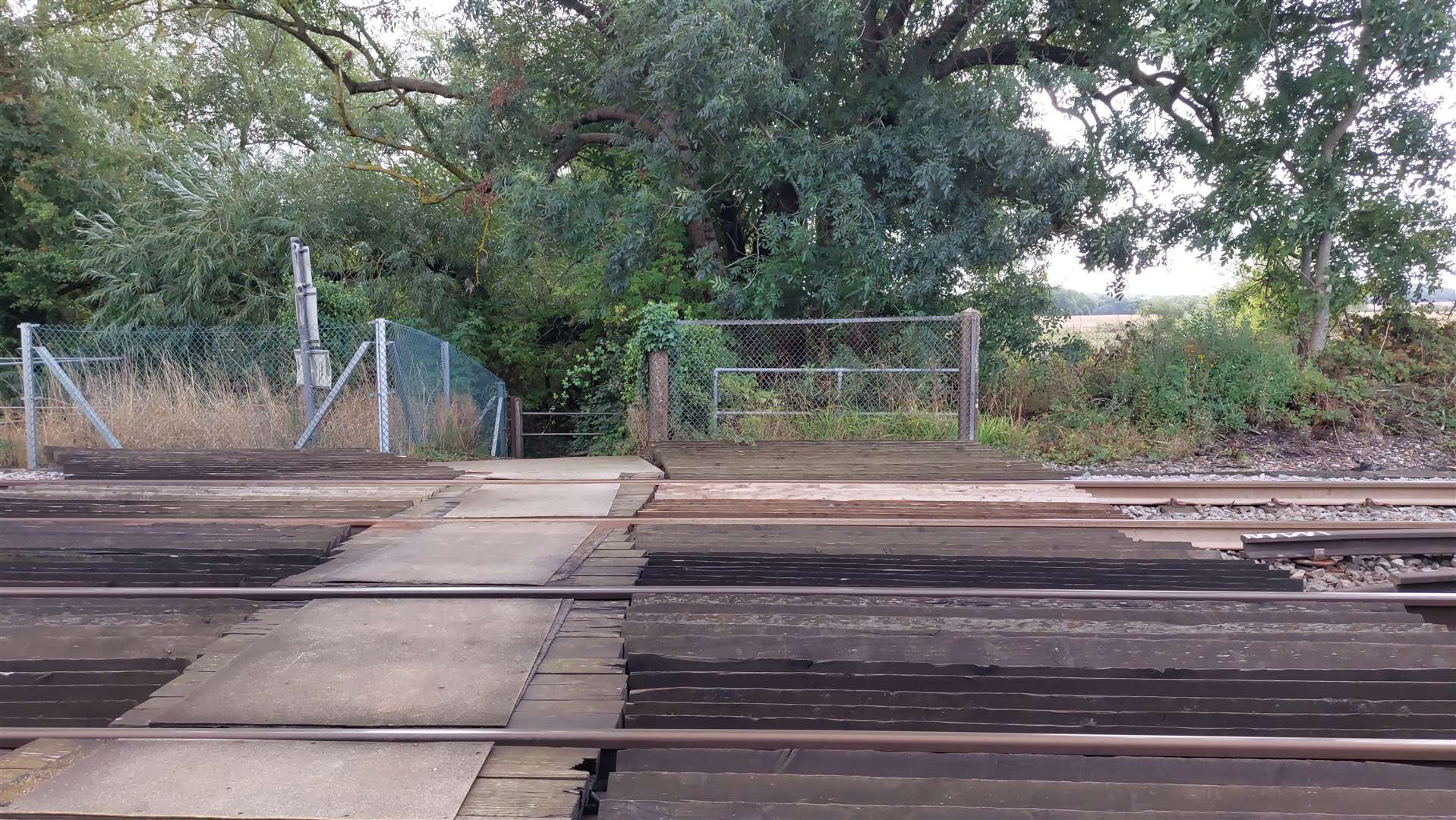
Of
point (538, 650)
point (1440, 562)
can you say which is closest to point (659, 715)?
point (538, 650)

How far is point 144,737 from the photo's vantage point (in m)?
2.97

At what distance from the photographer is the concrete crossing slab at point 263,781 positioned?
252cm

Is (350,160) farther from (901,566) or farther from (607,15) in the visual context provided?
(901,566)

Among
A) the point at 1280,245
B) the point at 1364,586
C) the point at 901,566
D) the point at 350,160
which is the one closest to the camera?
the point at 901,566

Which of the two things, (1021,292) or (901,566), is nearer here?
(901,566)

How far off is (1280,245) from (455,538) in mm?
13068

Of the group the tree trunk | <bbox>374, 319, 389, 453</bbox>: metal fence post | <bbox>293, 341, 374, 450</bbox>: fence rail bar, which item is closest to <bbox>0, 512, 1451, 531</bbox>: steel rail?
<bbox>374, 319, 389, 453</bbox>: metal fence post

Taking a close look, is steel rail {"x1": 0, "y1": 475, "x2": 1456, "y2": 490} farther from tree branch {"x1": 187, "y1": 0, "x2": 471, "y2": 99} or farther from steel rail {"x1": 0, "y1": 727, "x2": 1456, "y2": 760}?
tree branch {"x1": 187, "y1": 0, "x2": 471, "y2": 99}

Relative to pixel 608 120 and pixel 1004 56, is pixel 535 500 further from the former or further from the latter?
pixel 1004 56

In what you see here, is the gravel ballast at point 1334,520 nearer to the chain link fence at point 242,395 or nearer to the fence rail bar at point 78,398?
the chain link fence at point 242,395

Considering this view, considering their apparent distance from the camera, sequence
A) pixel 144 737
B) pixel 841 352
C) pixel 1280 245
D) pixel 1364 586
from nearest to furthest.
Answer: pixel 144 737 → pixel 1364 586 → pixel 841 352 → pixel 1280 245

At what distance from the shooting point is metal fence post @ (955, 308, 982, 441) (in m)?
10.1

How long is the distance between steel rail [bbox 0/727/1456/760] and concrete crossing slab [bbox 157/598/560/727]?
127mm

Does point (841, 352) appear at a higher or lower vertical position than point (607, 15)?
lower
